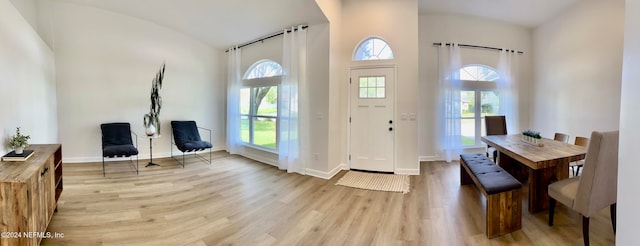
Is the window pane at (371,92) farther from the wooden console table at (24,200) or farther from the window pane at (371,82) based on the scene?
the wooden console table at (24,200)

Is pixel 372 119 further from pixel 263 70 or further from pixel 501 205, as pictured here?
pixel 263 70

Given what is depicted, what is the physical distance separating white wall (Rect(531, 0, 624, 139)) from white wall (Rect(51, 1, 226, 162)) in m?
7.10

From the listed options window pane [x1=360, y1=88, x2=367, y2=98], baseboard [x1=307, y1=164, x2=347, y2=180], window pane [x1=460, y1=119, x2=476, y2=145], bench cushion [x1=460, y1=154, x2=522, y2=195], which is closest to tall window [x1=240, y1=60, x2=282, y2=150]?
baseboard [x1=307, y1=164, x2=347, y2=180]

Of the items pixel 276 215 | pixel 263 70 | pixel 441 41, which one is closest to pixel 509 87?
pixel 441 41

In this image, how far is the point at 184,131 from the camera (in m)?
5.08

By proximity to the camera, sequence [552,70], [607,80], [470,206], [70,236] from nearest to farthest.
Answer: [70,236] → [470,206] → [607,80] → [552,70]

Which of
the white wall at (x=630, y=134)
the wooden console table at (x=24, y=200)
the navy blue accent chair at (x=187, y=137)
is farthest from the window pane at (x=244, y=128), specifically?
the white wall at (x=630, y=134)

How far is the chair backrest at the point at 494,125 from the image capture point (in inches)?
171

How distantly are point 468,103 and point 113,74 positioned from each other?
272 inches

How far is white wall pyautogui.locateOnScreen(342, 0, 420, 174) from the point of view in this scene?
399 cm

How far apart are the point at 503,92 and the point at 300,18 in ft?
14.3

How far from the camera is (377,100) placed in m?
4.17

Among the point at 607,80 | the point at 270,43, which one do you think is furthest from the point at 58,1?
the point at 607,80

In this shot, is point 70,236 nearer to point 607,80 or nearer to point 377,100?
point 377,100
